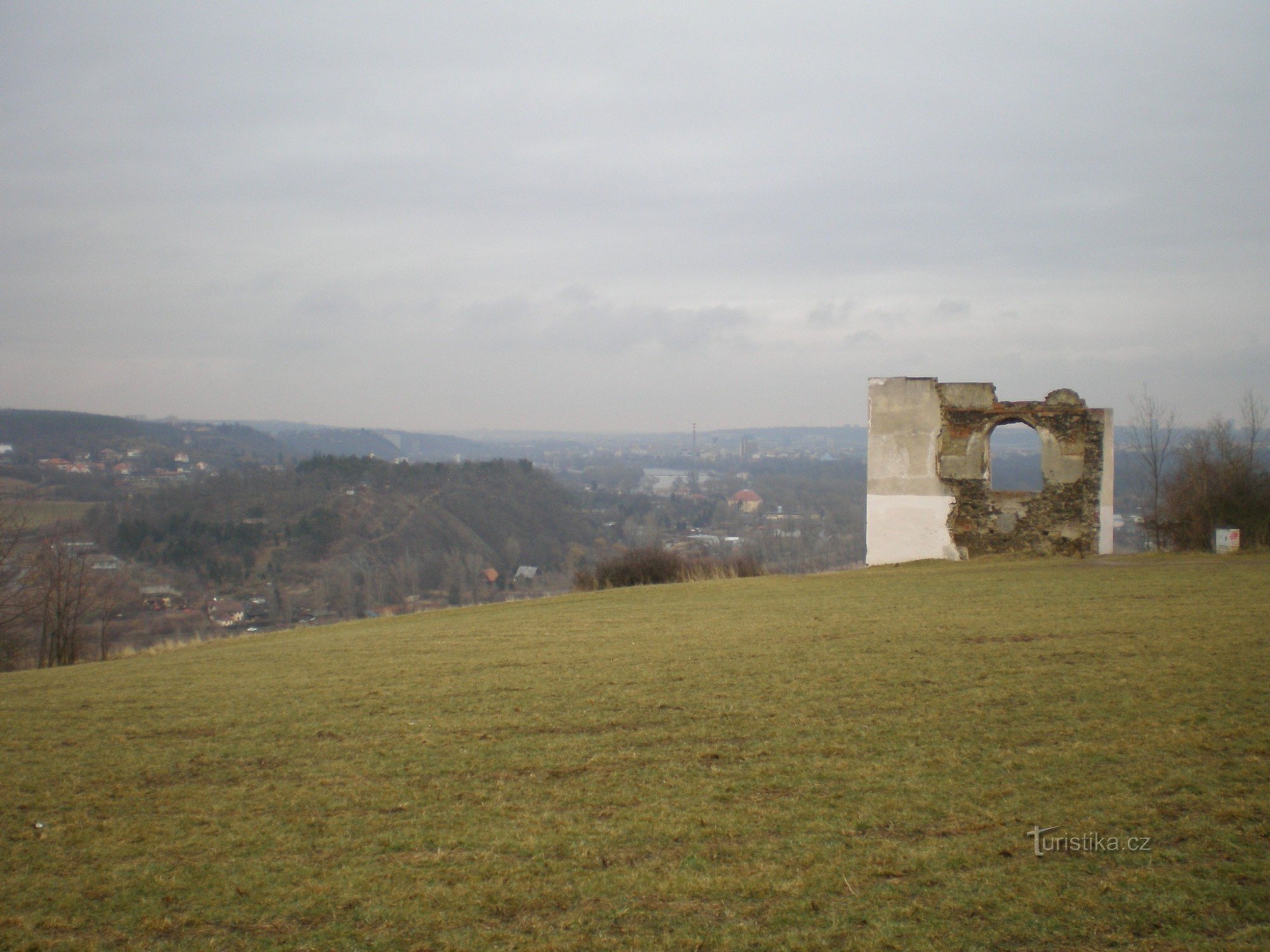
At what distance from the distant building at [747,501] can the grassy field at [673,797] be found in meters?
62.0

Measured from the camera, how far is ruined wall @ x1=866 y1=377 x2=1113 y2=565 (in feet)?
68.7

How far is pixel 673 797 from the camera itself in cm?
527

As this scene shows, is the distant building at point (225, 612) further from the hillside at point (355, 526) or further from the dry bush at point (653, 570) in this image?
the dry bush at point (653, 570)

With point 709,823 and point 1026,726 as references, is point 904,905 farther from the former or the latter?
point 1026,726

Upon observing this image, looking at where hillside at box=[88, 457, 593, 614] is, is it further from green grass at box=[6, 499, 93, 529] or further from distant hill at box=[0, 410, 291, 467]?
distant hill at box=[0, 410, 291, 467]

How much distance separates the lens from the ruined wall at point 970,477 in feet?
68.7

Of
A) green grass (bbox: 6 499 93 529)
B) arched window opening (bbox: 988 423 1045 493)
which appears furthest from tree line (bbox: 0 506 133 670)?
arched window opening (bbox: 988 423 1045 493)

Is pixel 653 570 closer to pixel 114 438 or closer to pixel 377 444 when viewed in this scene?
pixel 114 438

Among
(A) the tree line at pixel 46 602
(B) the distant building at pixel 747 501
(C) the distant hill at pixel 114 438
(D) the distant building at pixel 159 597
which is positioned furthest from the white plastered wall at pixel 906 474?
(C) the distant hill at pixel 114 438

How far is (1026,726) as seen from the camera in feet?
20.4

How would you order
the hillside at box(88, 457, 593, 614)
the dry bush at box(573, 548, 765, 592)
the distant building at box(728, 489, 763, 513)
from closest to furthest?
A: the dry bush at box(573, 548, 765, 592) < the hillside at box(88, 457, 593, 614) < the distant building at box(728, 489, 763, 513)

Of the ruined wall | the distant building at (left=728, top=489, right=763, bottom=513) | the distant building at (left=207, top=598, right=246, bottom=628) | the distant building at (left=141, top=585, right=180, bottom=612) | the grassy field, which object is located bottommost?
the distant building at (left=207, top=598, right=246, bottom=628)

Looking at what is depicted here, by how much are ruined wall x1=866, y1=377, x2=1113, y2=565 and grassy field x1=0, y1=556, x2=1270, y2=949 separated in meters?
11.7

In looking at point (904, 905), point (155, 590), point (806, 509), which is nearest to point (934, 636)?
point (904, 905)
